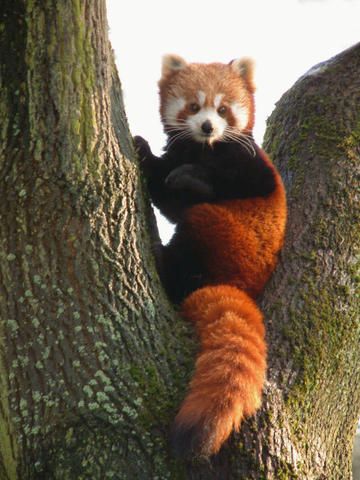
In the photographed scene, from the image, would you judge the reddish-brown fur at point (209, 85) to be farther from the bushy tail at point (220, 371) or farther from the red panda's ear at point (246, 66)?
the bushy tail at point (220, 371)

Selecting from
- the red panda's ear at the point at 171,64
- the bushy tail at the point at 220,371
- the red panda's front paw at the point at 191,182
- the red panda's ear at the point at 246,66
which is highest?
the red panda's ear at the point at 171,64

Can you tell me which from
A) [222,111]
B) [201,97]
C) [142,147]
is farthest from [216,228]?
[201,97]

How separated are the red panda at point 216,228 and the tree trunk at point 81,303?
21 centimetres

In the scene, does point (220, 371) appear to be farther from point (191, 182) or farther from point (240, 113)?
point (240, 113)

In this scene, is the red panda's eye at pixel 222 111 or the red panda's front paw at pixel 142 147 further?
the red panda's eye at pixel 222 111

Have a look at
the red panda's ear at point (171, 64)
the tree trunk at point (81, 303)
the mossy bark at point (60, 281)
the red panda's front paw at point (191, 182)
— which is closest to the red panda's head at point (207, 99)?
the red panda's ear at point (171, 64)

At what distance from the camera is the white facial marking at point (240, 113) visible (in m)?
4.67

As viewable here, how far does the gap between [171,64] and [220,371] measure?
9.33 feet

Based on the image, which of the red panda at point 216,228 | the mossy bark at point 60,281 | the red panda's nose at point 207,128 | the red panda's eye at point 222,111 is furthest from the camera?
the red panda's eye at point 222,111

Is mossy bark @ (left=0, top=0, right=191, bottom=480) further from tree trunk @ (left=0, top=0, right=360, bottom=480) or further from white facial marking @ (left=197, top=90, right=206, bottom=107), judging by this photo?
white facial marking @ (left=197, top=90, right=206, bottom=107)

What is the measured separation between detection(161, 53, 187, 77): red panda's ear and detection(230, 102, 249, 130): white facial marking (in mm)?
526

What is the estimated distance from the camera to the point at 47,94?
9.48ft

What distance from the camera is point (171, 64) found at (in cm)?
500

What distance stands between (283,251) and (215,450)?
1.53m
